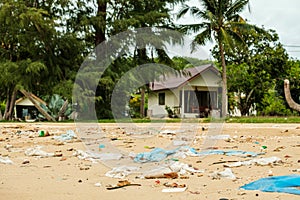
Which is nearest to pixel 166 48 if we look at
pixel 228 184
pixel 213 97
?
pixel 213 97

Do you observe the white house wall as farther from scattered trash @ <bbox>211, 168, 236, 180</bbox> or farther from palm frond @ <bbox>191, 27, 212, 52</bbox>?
scattered trash @ <bbox>211, 168, 236, 180</bbox>

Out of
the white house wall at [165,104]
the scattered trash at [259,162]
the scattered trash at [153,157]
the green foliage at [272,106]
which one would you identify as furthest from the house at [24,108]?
the scattered trash at [259,162]

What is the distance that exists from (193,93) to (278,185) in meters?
18.8

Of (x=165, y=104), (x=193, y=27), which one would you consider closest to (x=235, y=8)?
(x=193, y=27)

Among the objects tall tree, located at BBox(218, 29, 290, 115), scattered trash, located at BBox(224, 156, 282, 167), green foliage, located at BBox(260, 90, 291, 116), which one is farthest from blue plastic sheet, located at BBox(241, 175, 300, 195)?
green foliage, located at BBox(260, 90, 291, 116)

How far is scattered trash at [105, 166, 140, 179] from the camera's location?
3375 millimetres

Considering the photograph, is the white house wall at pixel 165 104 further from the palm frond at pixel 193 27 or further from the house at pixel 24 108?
the house at pixel 24 108

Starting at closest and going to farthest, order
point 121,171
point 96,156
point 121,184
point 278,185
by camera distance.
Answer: point 278,185 → point 121,184 → point 121,171 → point 96,156

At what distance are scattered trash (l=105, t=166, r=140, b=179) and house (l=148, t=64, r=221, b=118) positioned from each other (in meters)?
15.9

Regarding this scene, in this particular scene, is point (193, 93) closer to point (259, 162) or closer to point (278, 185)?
point (259, 162)

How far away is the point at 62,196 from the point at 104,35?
12952mm

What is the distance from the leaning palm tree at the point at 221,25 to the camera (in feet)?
50.3

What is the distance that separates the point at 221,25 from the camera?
15484 millimetres

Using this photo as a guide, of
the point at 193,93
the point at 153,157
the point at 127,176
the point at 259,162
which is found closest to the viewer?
the point at 127,176
